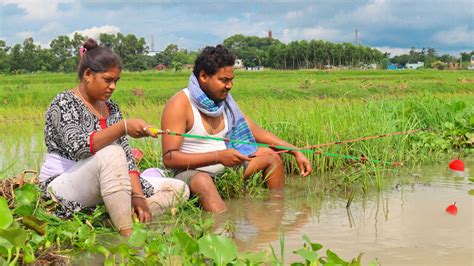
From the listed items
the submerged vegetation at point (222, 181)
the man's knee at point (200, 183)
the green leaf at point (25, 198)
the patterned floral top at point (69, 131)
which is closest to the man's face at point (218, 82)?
the man's knee at point (200, 183)

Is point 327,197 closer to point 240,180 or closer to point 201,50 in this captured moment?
Result: point 240,180

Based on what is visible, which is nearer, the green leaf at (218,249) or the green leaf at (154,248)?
the green leaf at (218,249)

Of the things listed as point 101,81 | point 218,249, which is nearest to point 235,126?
point 101,81

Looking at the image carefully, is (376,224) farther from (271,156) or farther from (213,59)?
(213,59)

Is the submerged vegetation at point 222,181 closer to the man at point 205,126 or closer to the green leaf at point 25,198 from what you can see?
the green leaf at point 25,198

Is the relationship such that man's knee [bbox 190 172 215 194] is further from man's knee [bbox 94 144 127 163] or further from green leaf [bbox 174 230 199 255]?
green leaf [bbox 174 230 199 255]

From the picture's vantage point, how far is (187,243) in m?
2.43

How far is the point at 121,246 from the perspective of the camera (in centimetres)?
248

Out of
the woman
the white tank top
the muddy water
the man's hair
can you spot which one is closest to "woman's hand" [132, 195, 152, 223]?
the woman

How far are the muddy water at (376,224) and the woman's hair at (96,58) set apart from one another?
1.13m

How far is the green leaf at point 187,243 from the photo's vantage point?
242 centimetres

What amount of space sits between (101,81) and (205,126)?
946mm

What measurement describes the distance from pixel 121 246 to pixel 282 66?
60.3 m

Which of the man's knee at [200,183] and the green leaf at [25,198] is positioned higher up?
the green leaf at [25,198]
